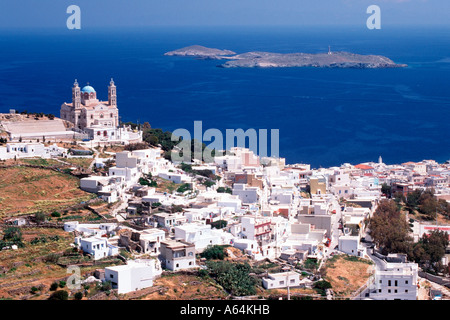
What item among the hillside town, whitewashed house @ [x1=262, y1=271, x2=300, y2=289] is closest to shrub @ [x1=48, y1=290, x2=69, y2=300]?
the hillside town

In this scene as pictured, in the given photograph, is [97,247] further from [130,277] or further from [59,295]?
[59,295]

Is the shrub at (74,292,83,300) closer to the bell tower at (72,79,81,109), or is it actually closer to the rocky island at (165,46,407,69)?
the bell tower at (72,79,81,109)

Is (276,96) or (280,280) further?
(276,96)

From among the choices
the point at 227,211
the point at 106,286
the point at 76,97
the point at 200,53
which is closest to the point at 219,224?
the point at 227,211

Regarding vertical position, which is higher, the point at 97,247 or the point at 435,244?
the point at 97,247

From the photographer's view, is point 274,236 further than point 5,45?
No

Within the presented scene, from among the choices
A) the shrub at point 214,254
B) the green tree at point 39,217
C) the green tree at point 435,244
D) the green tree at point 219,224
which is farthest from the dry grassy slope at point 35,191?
the green tree at point 435,244

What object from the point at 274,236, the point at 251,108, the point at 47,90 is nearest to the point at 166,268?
the point at 274,236
